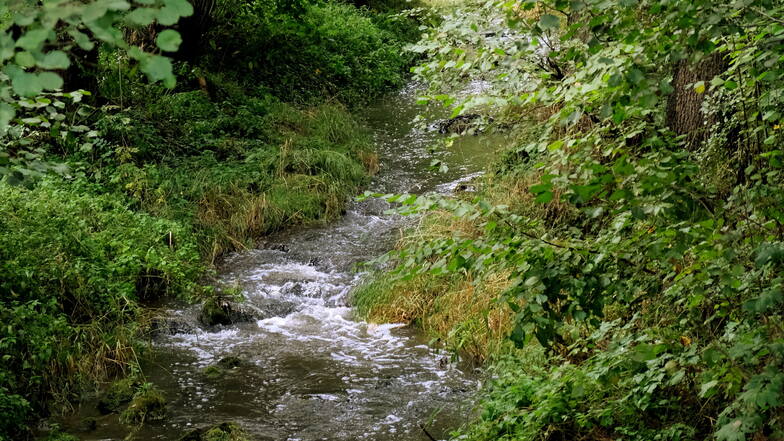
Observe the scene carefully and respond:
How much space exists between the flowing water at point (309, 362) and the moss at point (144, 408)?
0.11 meters

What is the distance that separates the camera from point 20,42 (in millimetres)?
1600

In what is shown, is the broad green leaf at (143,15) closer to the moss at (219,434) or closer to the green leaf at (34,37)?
the green leaf at (34,37)

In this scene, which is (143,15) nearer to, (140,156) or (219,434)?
(219,434)

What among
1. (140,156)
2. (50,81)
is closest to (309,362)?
(140,156)

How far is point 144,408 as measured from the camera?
580 centimetres

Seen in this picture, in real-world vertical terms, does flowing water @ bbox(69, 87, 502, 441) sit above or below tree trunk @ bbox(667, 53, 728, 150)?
below

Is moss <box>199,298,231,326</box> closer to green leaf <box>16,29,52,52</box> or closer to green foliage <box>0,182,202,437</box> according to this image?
green foliage <box>0,182,202,437</box>

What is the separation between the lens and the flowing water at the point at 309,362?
578 cm

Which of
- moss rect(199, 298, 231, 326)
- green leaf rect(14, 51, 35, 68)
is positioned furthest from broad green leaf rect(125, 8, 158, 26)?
moss rect(199, 298, 231, 326)

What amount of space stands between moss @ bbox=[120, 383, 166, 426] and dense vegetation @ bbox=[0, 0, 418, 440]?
0.05 ft

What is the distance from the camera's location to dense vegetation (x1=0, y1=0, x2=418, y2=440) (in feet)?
8.66

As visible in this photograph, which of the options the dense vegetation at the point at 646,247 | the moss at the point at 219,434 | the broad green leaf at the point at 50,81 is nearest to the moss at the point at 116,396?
the moss at the point at 219,434

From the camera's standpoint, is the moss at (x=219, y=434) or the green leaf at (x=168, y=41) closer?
the green leaf at (x=168, y=41)

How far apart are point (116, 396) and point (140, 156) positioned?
5.08 metres
